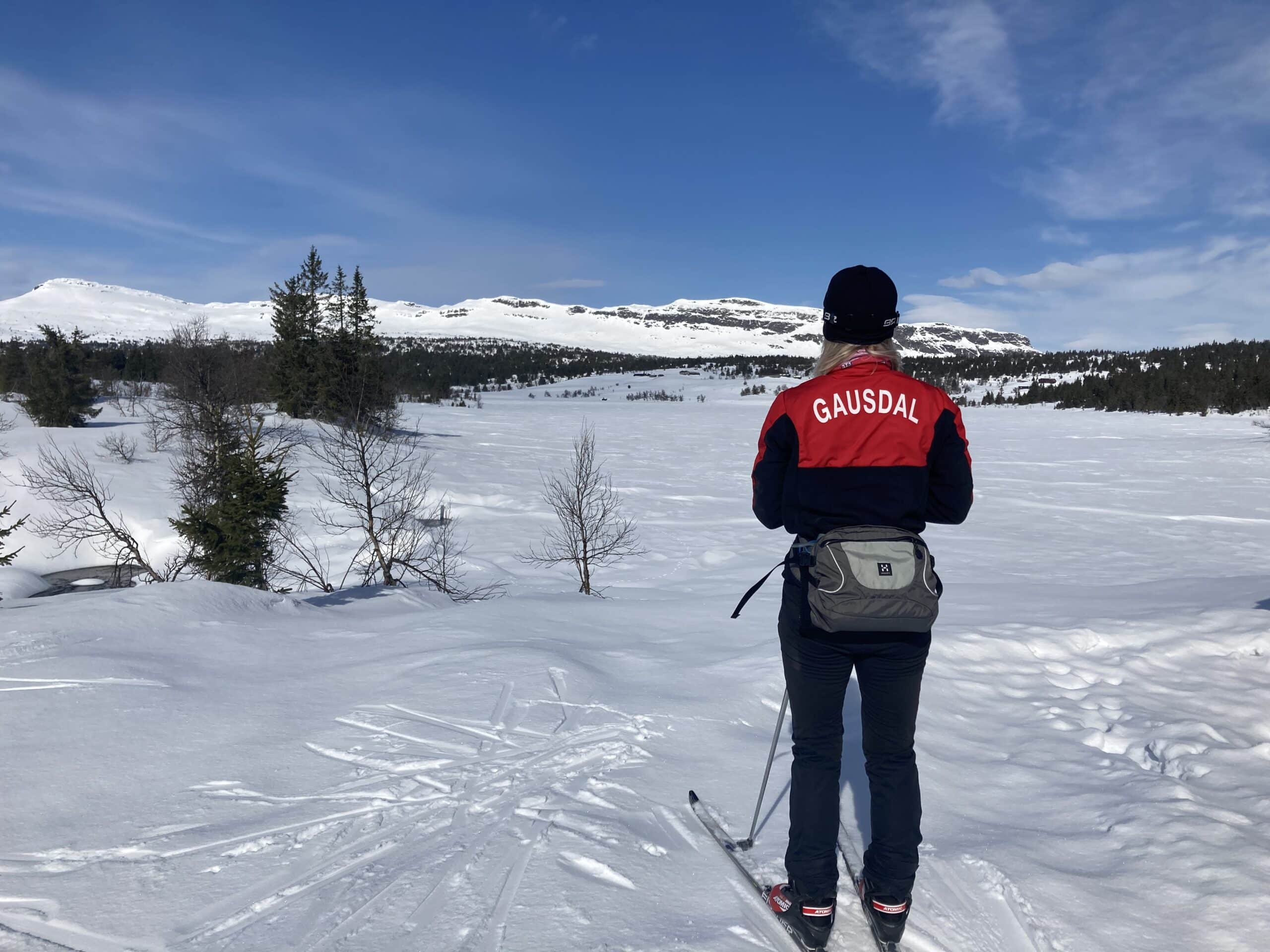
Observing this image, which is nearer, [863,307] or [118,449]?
[863,307]

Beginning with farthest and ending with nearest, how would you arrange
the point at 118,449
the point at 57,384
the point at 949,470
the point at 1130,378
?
1. the point at 1130,378
2. the point at 57,384
3. the point at 118,449
4. the point at 949,470

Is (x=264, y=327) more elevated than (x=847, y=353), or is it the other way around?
(x=264, y=327)

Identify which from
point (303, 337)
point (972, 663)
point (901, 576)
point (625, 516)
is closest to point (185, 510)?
point (625, 516)

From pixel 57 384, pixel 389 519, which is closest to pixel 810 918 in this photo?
pixel 389 519

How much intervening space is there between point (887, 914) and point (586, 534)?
14.2 meters

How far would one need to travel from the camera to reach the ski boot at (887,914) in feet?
7.68

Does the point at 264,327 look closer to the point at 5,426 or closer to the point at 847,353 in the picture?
the point at 5,426

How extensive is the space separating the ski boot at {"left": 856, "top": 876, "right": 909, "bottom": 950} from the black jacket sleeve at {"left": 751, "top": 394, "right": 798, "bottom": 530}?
1.34 metres

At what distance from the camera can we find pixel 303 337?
36438 millimetres

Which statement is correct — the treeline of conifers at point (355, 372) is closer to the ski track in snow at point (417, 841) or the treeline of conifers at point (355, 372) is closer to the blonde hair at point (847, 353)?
the blonde hair at point (847, 353)

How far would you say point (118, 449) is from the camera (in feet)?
78.1

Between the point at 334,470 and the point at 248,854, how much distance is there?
24.0m

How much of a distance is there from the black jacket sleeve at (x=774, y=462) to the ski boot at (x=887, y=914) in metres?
1.34

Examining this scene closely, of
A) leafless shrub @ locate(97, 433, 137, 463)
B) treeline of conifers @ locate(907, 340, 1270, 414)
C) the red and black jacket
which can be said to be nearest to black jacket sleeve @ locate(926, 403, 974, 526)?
the red and black jacket
